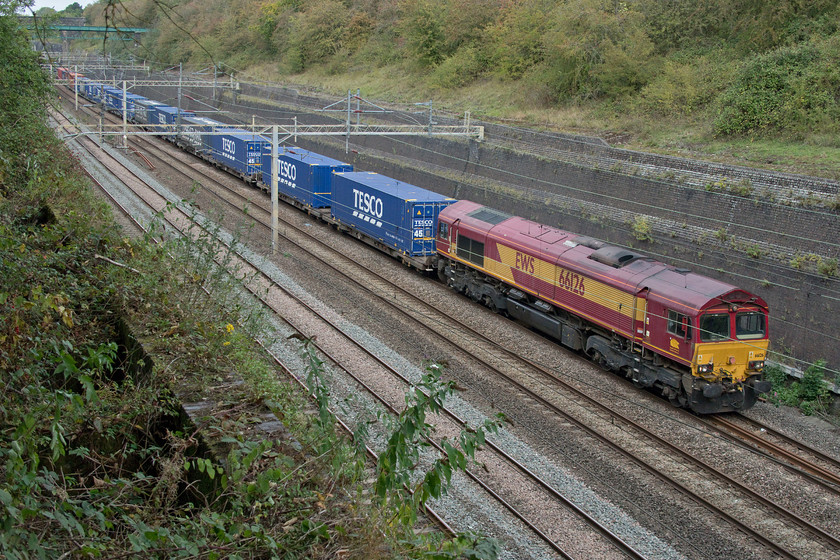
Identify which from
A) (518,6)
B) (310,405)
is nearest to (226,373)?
(310,405)

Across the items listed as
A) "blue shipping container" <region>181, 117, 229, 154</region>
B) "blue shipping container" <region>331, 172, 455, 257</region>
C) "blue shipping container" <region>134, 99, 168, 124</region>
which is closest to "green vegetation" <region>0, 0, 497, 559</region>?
"blue shipping container" <region>331, 172, 455, 257</region>

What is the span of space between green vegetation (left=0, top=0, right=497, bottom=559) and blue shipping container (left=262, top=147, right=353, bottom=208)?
15.6m

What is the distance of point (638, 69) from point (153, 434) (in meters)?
30.0

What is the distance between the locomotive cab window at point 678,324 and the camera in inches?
565

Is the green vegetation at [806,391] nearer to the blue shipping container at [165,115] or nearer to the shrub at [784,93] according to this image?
the shrub at [784,93]

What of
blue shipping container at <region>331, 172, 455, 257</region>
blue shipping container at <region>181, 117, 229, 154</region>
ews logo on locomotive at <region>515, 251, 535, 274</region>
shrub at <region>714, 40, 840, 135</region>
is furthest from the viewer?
blue shipping container at <region>181, 117, 229, 154</region>

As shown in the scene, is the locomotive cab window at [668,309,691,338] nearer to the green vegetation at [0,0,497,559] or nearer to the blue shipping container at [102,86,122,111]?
the green vegetation at [0,0,497,559]

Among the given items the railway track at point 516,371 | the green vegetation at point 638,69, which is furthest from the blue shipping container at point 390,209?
the green vegetation at point 638,69

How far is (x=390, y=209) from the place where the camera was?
80.2 ft

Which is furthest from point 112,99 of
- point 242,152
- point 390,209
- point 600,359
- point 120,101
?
point 600,359

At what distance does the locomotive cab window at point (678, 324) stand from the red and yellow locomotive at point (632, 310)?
0.02m

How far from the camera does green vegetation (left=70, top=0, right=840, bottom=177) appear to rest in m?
24.2

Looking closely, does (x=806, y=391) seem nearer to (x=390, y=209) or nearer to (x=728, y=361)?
(x=728, y=361)

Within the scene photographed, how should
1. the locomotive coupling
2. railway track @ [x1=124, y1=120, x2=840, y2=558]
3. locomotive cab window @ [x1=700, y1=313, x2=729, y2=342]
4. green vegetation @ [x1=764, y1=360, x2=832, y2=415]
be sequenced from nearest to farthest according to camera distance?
railway track @ [x1=124, y1=120, x2=840, y2=558]
the locomotive coupling
locomotive cab window @ [x1=700, y1=313, x2=729, y2=342]
green vegetation @ [x1=764, y1=360, x2=832, y2=415]
